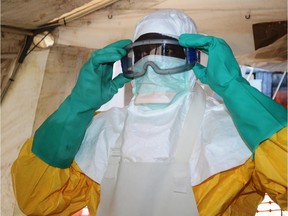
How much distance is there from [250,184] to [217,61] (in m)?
0.30

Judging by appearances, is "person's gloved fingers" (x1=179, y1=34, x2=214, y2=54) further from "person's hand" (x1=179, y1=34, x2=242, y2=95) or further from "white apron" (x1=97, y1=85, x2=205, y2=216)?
"white apron" (x1=97, y1=85, x2=205, y2=216)

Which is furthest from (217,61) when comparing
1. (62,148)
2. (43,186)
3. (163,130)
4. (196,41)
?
(43,186)

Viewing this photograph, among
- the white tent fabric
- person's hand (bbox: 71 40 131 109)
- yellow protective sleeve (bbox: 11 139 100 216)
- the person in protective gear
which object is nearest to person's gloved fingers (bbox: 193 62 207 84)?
the person in protective gear

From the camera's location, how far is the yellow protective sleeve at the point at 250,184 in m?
0.63

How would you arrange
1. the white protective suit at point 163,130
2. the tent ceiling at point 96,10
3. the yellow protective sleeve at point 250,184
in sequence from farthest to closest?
the tent ceiling at point 96,10, the white protective suit at point 163,130, the yellow protective sleeve at point 250,184

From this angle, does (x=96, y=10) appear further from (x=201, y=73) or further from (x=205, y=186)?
(x=205, y=186)

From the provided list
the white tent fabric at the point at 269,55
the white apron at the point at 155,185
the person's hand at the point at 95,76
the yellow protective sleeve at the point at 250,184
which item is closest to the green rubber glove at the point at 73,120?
the person's hand at the point at 95,76

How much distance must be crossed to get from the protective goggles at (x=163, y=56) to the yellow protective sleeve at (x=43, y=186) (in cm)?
31

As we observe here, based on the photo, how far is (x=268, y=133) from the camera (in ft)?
2.09

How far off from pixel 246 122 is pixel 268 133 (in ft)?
0.16

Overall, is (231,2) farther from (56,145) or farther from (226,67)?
(56,145)

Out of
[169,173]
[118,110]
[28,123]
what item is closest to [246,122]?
[169,173]

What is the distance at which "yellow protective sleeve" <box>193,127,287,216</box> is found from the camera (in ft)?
2.08

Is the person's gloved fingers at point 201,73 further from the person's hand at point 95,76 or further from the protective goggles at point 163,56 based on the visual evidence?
the person's hand at point 95,76
